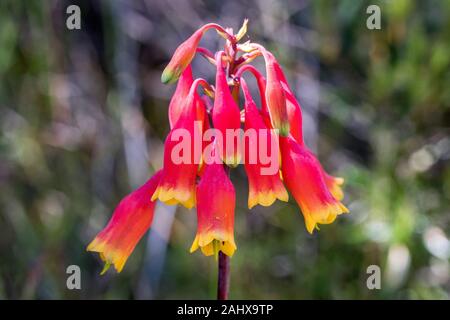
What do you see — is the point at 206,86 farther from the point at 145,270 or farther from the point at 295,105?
the point at 145,270

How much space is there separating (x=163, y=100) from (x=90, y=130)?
497 millimetres

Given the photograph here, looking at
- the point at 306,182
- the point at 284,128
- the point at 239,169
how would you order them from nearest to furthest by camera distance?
1. the point at 284,128
2. the point at 306,182
3. the point at 239,169

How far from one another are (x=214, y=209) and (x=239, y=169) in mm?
2351

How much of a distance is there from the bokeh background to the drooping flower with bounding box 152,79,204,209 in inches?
52.4

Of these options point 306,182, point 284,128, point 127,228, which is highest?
point 284,128

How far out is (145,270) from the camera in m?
3.52

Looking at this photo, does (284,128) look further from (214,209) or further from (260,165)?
(214,209)

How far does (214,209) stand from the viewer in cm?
170

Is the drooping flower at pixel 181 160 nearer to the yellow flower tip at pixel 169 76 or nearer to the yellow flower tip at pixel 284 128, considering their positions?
the yellow flower tip at pixel 169 76

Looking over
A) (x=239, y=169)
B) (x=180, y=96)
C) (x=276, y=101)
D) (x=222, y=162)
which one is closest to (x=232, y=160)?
(x=222, y=162)

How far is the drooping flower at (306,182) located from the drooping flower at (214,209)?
0.55 feet

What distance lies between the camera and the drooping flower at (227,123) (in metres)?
1.67

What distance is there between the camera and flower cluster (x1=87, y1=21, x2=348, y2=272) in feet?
5.53

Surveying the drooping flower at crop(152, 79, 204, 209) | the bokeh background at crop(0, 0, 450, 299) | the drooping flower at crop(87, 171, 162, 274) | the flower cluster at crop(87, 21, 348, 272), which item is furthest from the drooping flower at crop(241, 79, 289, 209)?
the bokeh background at crop(0, 0, 450, 299)
